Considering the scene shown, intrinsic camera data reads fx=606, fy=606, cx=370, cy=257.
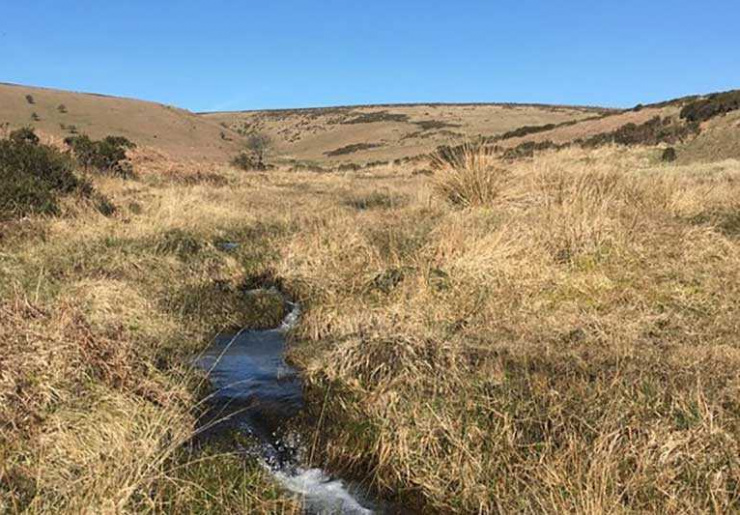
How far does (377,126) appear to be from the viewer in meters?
90.4

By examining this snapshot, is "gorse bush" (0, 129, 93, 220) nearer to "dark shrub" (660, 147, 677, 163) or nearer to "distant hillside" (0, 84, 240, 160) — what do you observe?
"dark shrub" (660, 147, 677, 163)

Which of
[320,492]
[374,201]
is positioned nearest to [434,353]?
[320,492]

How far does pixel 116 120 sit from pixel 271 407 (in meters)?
68.7

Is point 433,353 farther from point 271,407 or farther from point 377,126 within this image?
point 377,126

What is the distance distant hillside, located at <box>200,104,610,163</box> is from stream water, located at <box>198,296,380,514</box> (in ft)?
152

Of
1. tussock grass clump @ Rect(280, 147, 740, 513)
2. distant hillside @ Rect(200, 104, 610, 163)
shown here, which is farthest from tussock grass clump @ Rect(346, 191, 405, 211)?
distant hillside @ Rect(200, 104, 610, 163)

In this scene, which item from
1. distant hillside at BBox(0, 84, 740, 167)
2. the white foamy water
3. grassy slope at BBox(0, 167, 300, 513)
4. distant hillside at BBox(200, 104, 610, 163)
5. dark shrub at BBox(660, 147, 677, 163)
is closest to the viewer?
grassy slope at BBox(0, 167, 300, 513)

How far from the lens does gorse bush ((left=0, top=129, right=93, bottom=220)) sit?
1154cm

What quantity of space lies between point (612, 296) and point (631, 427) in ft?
10.6

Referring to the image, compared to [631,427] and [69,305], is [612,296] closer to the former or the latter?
[631,427]

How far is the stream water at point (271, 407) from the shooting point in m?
4.29

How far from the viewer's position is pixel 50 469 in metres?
3.73

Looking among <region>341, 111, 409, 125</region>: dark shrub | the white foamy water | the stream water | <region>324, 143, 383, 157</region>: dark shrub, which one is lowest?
the white foamy water

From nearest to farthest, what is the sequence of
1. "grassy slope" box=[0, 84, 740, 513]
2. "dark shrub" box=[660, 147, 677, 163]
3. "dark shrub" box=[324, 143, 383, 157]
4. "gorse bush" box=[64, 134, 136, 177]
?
"grassy slope" box=[0, 84, 740, 513]
"gorse bush" box=[64, 134, 136, 177]
"dark shrub" box=[660, 147, 677, 163]
"dark shrub" box=[324, 143, 383, 157]
